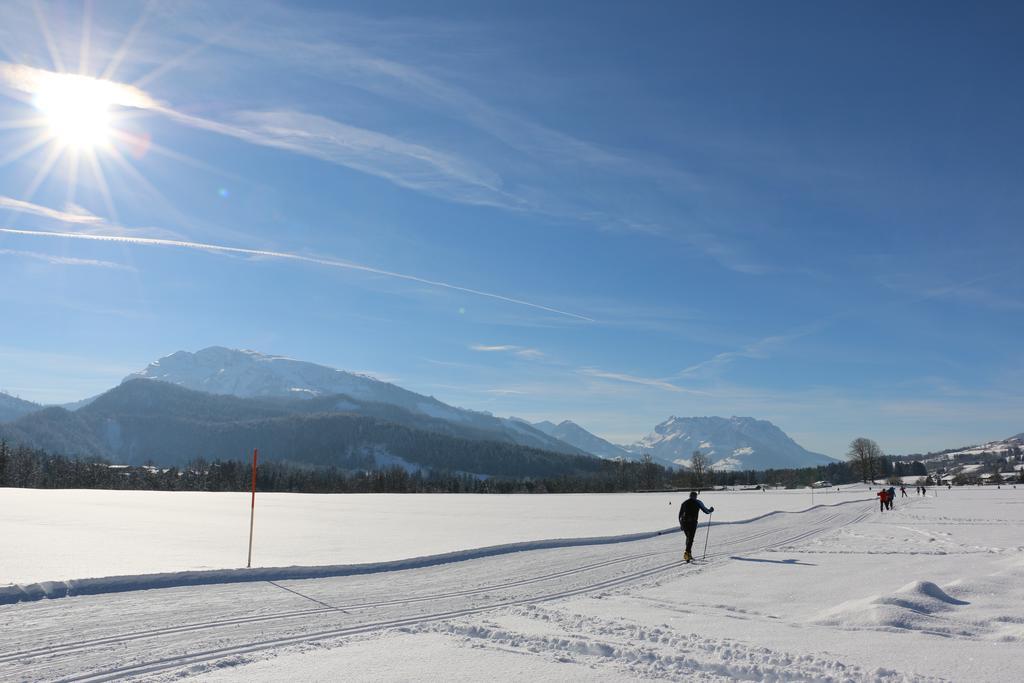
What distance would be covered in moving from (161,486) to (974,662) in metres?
155

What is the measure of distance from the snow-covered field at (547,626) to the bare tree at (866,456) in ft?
462

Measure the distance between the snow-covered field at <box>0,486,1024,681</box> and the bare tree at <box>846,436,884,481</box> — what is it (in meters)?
141

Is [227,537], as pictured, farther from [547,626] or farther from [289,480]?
[289,480]

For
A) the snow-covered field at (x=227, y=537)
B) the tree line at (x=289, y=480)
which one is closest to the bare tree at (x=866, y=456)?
the tree line at (x=289, y=480)

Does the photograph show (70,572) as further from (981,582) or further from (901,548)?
(901,548)

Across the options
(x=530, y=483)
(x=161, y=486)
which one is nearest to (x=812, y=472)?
(x=530, y=483)

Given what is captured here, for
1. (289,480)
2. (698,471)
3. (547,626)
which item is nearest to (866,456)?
(698,471)

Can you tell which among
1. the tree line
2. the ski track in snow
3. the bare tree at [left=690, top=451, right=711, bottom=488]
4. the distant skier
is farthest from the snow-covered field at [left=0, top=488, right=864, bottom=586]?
the bare tree at [left=690, top=451, right=711, bottom=488]

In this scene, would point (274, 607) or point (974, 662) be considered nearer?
point (974, 662)

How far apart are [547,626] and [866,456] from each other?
503ft

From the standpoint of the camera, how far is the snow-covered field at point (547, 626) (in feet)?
24.4

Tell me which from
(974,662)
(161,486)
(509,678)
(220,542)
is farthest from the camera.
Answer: (161,486)

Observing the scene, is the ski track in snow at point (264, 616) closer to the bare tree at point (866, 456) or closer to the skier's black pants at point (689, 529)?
the skier's black pants at point (689, 529)

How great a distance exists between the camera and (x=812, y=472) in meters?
185
